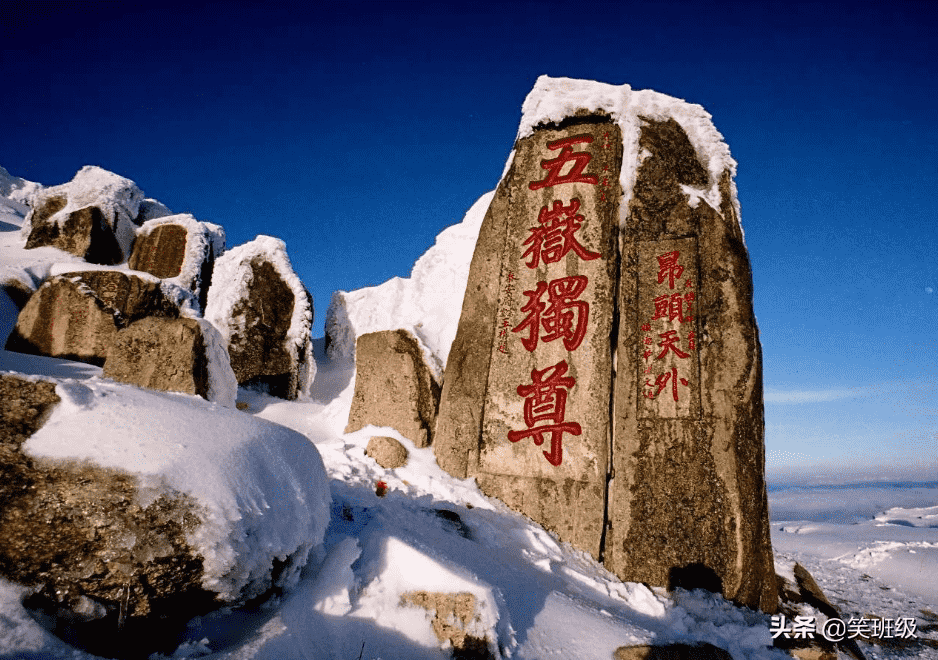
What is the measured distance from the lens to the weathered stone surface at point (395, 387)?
711 centimetres

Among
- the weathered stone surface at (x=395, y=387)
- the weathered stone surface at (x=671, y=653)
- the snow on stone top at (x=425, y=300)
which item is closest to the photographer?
the weathered stone surface at (x=671, y=653)

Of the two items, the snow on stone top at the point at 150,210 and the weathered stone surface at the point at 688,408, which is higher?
the snow on stone top at the point at 150,210

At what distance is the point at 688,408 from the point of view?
217 inches

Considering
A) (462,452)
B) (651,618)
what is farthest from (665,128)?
(651,618)

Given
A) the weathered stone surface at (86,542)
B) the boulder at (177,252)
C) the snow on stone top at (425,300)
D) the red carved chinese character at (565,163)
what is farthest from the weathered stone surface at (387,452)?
the boulder at (177,252)

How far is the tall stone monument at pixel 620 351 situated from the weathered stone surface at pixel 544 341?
21mm

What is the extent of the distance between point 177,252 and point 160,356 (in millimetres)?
12399

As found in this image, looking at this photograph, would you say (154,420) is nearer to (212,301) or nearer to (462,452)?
(462,452)

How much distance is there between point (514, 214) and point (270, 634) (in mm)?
5821

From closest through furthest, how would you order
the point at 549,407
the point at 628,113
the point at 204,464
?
1. the point at 204,464
2. the point at 549,407
3. the point at 628,113

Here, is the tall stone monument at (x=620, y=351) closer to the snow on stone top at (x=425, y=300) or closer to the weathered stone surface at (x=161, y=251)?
the snow on stone top at (x=425, y=300)

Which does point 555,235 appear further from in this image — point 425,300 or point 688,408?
point 425,300

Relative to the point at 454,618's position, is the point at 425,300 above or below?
above

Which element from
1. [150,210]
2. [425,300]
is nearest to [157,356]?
[425,300]
